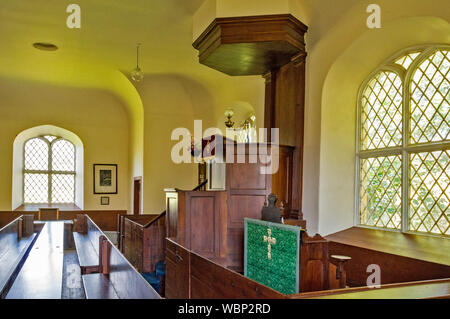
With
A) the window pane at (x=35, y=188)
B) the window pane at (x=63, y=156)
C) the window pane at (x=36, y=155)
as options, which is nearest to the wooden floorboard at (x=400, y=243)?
the window pane at (x=63, y=156)

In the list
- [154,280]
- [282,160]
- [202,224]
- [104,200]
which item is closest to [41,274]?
[202,224]

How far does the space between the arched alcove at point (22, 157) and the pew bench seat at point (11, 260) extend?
4.41m

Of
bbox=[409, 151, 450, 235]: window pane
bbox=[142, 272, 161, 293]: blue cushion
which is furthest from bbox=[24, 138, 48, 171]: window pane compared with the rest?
bbox=[409, 151, 450, 235]: window pane

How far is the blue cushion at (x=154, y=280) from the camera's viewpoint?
5.44m

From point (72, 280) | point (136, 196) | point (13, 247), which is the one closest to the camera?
point (72, 280)

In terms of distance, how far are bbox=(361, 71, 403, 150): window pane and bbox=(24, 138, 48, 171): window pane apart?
9.13 meters

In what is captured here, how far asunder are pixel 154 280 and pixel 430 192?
3784mm

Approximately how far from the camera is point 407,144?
414 centimetres

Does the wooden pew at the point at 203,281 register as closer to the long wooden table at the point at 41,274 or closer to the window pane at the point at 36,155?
the long wooden table at the point at 41,274

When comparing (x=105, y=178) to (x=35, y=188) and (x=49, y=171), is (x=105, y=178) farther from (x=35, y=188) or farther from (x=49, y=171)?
(x=35, y=188)

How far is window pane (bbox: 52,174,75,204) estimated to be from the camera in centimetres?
1092
